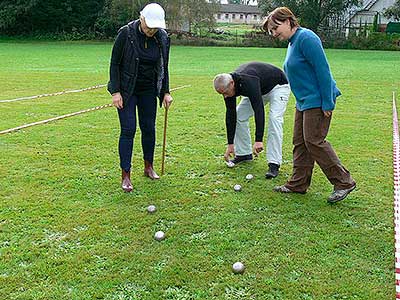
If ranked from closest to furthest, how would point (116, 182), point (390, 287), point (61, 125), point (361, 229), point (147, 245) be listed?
1. point (390, 287)
2. point (147, 245)
3. point (361, 229)
4. point (116, 182)
5. point (61, 125)

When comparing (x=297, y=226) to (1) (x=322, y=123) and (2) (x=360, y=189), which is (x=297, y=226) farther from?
(2) (x=360, y=189)

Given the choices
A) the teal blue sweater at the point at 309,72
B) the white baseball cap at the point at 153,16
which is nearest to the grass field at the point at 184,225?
the teal blue sweater at the point at 309,72

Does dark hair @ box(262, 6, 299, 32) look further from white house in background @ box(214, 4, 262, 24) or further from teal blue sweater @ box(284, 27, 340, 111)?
white house in background @ box(214, 4, 262, 24)

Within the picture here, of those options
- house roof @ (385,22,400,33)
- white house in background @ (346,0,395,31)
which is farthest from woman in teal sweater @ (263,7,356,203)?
white house in background @ (346,0,395,31)

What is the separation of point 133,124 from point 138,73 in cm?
54

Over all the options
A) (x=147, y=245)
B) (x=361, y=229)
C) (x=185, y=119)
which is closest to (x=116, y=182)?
(x=147, y=245)

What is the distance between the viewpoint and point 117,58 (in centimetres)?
509

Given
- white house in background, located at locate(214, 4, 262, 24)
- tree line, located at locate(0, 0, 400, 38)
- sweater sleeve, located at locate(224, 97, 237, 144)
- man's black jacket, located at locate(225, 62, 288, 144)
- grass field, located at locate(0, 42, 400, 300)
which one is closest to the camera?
grass field, located at locate(0, 42, 400, 300)

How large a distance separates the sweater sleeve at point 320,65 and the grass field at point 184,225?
1.09 meters

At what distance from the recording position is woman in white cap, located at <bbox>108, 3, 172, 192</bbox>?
504 cm

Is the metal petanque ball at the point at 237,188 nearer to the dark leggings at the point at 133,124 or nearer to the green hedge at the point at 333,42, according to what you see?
the dark leggings at the point at 133,124

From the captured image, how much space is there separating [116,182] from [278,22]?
2.53 meters

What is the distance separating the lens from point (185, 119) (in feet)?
30.8

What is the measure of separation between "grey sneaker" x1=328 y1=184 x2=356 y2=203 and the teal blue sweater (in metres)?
0.87
